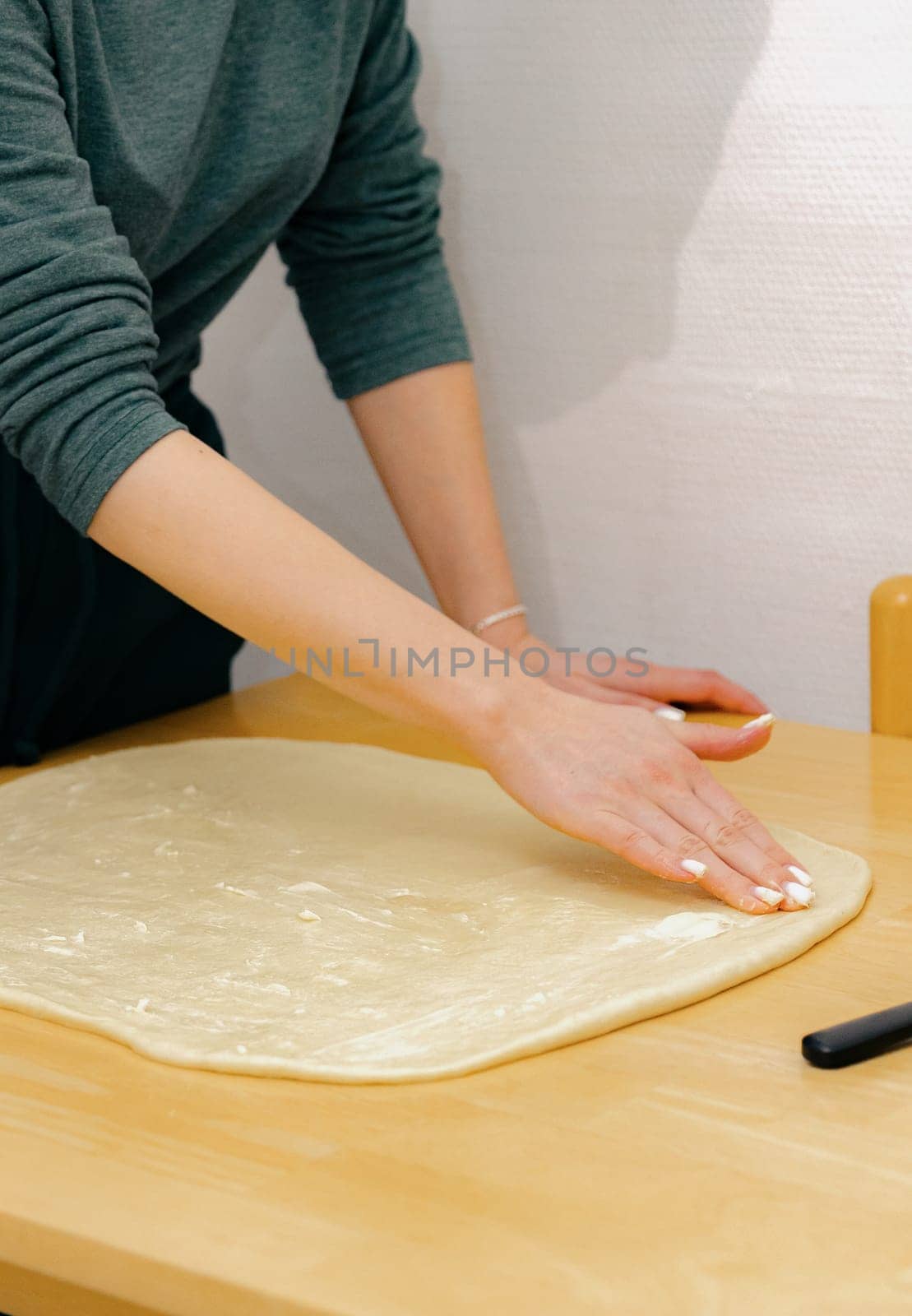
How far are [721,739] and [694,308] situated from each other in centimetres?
50

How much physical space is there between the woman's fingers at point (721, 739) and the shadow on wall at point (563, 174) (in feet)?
1.61

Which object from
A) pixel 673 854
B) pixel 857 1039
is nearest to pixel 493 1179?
pixel 857 1039

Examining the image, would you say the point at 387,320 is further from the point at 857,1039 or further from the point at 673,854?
the point at 857,1039

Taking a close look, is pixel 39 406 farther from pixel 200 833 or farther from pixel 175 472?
pixel 200 833

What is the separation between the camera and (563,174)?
1231 mm

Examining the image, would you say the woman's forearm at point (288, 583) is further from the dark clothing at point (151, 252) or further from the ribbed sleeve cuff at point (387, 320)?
the ribbed sleeve cuff at point (387, 320)

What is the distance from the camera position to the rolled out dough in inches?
24.1

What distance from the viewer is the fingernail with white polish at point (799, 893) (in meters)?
0.73

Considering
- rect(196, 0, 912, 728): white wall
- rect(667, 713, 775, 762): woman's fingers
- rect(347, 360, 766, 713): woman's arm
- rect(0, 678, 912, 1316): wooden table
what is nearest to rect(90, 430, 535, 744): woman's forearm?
rect(667, 713, 775, 762): woman's fingers

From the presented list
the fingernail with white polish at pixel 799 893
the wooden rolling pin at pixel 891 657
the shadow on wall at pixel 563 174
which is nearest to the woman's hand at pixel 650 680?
the wooden rolling pin at pixel 891 657

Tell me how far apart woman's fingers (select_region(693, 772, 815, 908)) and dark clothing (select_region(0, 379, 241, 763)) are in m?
0.47

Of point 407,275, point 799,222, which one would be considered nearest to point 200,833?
point 407,275

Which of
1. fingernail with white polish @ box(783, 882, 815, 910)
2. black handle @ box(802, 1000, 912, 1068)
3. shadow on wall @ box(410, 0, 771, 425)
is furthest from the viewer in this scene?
shadow on wall @ box(410, 0, 771, 425)

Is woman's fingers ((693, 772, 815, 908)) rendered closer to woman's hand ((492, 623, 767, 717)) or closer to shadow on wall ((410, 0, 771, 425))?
woman's hand ((492, 623, 767, 717))
